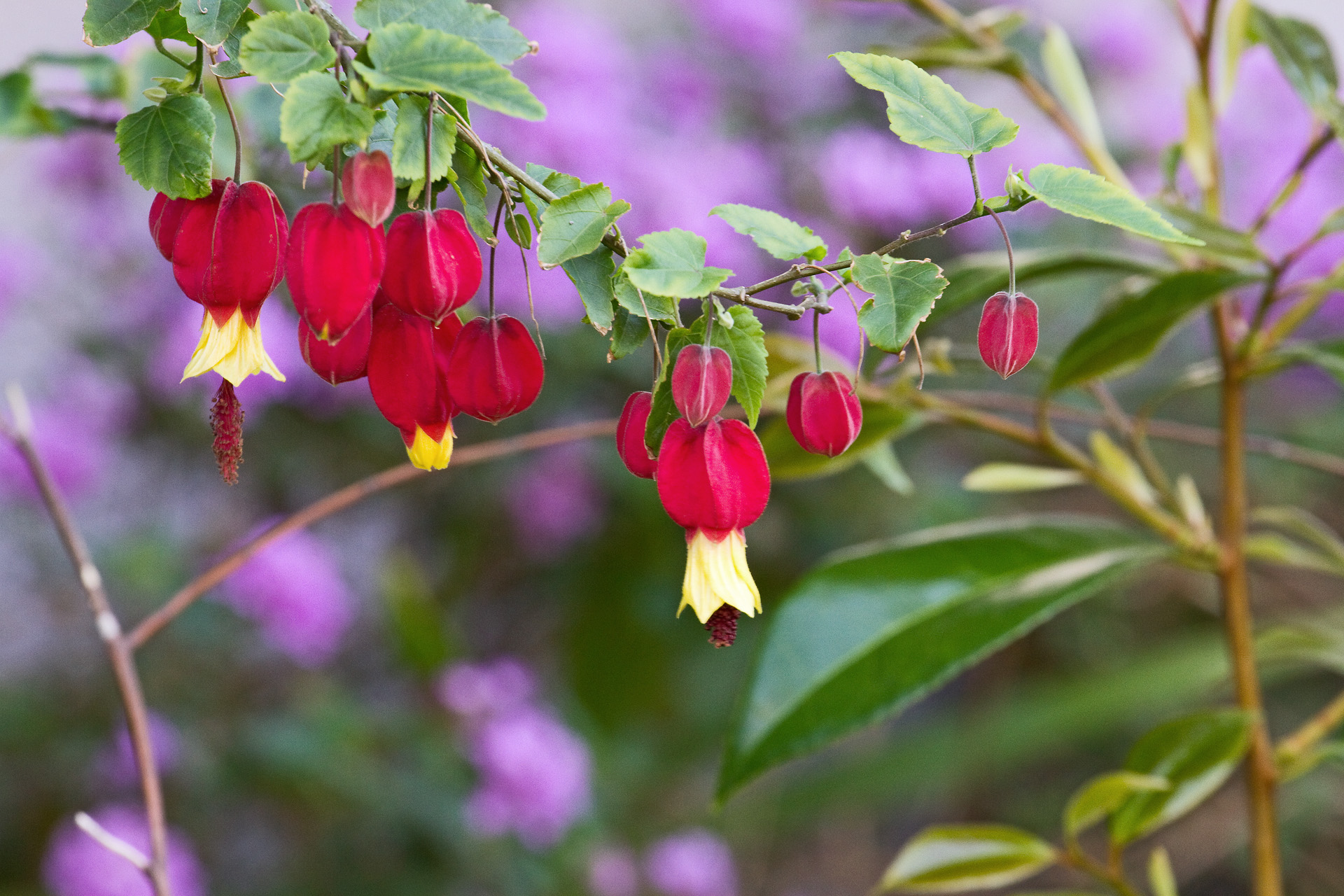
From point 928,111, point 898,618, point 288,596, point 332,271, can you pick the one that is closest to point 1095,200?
point 928,111

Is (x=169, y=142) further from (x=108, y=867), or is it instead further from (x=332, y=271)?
(x=108, y=867)

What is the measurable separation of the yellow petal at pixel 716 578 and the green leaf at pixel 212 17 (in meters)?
0.13

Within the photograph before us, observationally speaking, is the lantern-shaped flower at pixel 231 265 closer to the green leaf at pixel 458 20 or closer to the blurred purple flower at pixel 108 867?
the green leaf at pixel 458 20

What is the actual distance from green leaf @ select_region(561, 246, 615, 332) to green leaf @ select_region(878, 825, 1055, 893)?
29 cm

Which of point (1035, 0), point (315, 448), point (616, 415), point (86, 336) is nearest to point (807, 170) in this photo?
point (616, 415)

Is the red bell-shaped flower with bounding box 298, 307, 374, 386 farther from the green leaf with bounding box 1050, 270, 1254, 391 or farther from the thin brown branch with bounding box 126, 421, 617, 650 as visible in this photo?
the green leaf with bounding box 1050, 270, 1254, 391

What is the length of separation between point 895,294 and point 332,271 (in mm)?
102

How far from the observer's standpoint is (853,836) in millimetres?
1334

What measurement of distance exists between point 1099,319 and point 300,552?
0.59 m

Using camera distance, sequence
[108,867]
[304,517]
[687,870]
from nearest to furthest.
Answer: [304,517]
[108,867]
[687,870]

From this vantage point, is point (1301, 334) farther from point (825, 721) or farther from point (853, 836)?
point (825, 721)

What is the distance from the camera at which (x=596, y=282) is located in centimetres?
20

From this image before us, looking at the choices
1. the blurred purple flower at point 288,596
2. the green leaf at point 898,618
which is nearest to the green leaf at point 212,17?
the green leaf at point 898,618

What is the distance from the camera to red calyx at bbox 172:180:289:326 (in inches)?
8.3
